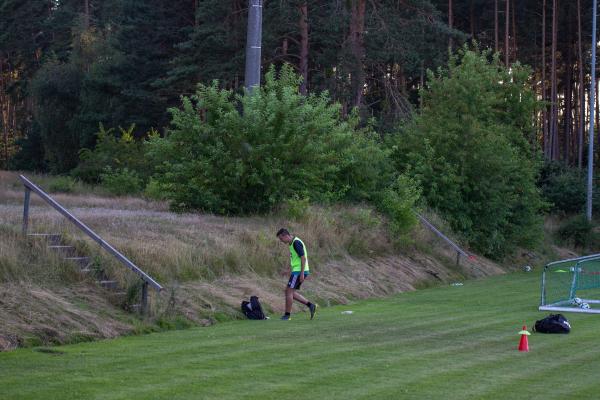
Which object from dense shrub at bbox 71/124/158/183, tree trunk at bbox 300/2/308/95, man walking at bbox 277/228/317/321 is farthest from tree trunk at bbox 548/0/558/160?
man walking at bbox 277/228/317/321

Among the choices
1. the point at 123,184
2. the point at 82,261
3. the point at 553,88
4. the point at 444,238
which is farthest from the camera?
the point at 553,88

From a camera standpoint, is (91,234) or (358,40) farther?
(358,40)

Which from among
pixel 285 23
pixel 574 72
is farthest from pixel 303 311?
pixel 574 72

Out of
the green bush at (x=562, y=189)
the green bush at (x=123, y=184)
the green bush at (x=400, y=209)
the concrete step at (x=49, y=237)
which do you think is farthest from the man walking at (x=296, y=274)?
the green bush at (x=562, y=189)

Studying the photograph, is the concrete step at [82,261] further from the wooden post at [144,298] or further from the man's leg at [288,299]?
the man's leg at [288,299]

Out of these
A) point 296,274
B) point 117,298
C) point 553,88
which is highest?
point 553,88

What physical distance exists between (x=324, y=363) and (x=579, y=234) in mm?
37914

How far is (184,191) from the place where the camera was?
2944 centimetres

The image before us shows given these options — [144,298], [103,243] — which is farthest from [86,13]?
[144,298]

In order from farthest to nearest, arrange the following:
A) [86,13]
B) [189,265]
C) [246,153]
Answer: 1. [86,13]
2. [246,153]
3. [189,265]

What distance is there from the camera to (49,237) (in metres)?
19.3

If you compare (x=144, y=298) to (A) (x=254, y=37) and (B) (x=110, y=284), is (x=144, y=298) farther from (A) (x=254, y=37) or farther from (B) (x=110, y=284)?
(A) (x=254, y=37)

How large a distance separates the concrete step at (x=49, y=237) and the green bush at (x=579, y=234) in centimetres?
3487

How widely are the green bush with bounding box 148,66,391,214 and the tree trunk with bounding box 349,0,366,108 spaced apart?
14.1 metres
